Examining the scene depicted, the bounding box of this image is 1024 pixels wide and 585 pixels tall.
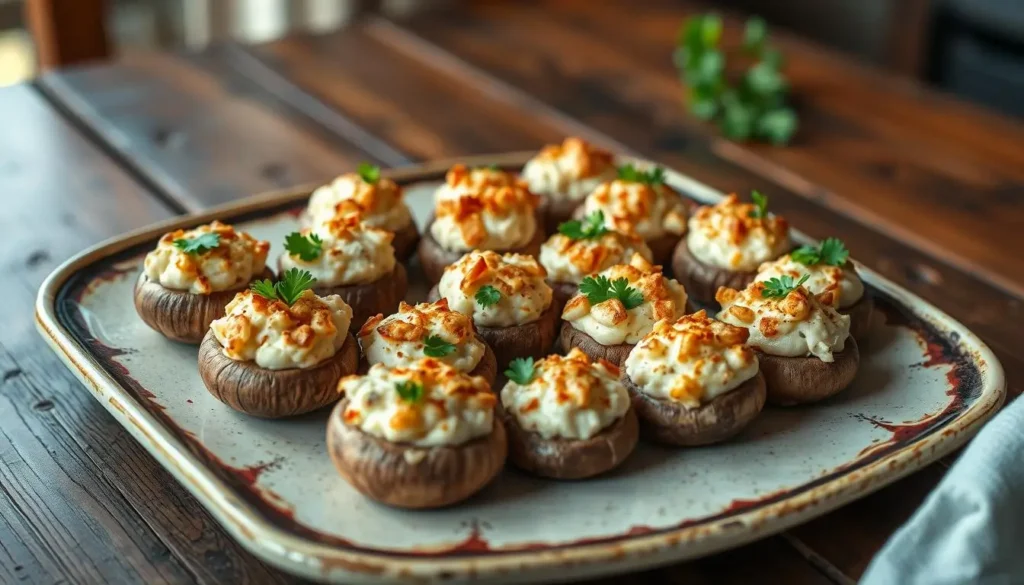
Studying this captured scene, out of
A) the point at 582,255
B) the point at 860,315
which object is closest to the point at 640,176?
the point at 582,255

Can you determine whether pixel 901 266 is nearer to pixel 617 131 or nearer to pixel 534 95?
pixel 617 131

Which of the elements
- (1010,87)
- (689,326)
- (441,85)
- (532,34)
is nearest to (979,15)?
(1010,87)

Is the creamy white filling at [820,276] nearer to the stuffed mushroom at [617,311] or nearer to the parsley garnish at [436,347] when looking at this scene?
the stuffed mushroom at [617,311]

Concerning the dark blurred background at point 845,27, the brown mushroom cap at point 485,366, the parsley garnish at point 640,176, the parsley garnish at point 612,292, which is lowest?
the dark blurred background at point 845,27

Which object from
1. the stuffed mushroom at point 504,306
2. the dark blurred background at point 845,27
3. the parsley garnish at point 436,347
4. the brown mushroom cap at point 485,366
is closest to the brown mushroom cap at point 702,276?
the stuffed mushroom at point 504,306

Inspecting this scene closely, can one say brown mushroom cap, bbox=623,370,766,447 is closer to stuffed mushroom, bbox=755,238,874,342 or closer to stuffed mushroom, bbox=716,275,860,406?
stuffed mushroom, bbox=716,275,860,406

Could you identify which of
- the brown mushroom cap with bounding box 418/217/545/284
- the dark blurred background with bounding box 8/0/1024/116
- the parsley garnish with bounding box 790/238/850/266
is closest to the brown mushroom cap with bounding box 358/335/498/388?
the brown mushroom cap with bounding box 418/217/545/284

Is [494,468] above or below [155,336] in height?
above
